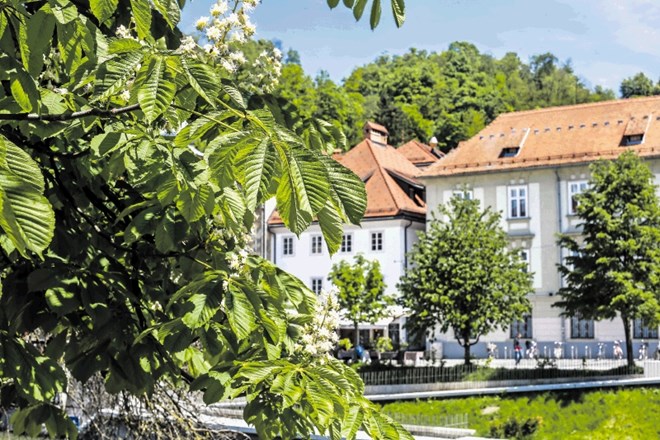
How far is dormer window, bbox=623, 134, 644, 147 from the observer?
1741 inches

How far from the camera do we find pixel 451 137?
3654 inches

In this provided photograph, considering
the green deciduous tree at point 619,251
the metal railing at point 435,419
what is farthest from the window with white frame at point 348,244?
the metal railing at point 435,419

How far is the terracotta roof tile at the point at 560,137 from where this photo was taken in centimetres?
4466

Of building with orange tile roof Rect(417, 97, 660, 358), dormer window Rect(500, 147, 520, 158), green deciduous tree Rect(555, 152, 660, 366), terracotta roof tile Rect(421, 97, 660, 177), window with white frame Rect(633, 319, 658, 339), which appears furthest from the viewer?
dormer window Rect(500, 147, 520, 158)

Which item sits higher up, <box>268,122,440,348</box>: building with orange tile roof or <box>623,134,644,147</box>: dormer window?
<box>623,134,644,147</box>: dormer window

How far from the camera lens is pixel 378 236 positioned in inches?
1933

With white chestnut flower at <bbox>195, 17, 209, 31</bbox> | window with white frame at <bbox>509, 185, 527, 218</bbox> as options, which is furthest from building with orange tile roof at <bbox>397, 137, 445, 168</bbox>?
white chestnut flower at <bbox>195, 17, 209, 31</bbox>

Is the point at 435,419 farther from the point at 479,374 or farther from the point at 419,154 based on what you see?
the point at 419,154

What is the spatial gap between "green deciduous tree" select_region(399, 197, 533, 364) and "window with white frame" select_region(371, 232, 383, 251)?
40.2ft

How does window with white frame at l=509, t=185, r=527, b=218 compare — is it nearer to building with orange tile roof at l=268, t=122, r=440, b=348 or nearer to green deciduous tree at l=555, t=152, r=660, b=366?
building with orange tile roof at l=268, t=122, r=440, b=348

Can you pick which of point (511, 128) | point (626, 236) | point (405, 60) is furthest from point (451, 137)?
point (626, 236)

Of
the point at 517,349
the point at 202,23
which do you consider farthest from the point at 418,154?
the point at 202,23

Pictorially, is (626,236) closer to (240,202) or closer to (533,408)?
(533,408)

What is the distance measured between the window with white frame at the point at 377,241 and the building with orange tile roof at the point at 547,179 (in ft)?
9.51
